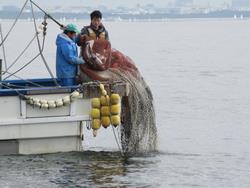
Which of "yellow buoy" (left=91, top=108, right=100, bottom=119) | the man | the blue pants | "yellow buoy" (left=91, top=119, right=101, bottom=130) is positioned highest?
the man

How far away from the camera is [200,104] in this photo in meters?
33.4

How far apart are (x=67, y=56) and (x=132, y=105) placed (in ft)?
4.55

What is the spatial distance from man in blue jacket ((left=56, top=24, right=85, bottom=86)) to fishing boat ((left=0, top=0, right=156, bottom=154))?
0.19 meters

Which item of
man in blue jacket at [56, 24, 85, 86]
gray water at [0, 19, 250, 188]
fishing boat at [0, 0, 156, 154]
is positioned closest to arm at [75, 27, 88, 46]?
man in blue jacket at [56, 24, 85, 86]

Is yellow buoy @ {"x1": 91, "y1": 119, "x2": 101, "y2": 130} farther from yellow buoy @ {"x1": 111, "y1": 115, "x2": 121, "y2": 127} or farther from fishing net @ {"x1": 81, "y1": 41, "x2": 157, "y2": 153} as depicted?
fishing net @ {"x1": 81, "y1": 41, "x2": 157, "y2": 153}

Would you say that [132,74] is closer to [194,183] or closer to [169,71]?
[194,183]

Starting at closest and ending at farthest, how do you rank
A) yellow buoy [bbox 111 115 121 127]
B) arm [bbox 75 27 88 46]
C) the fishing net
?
yellow buoy [bbox 111 115 121 127] < the fishing net < arm [bbox 75 27 88 46]

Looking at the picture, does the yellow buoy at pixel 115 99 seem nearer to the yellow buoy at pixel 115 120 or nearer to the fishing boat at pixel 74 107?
the fishing boat at pixel 74 107

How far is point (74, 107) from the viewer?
1747 cm

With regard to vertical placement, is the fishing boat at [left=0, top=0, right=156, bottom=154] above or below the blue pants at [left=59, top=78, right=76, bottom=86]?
below

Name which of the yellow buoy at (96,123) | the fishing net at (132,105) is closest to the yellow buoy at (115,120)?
the yellow buoy at (96,123)

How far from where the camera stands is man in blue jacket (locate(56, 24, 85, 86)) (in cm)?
1783

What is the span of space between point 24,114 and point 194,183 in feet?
9.50

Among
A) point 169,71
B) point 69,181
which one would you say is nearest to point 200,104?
point 69,181
